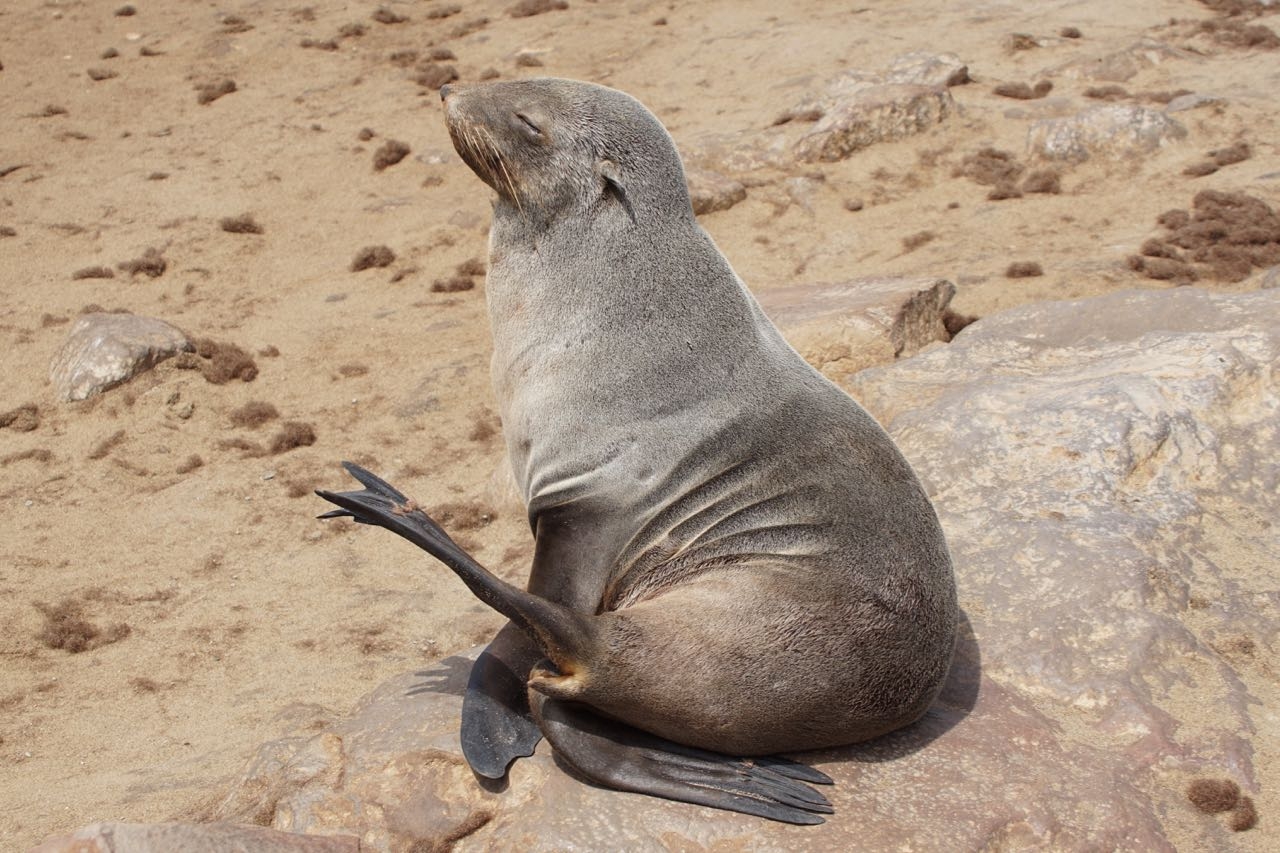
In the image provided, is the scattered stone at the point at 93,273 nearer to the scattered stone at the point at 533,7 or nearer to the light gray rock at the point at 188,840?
the scattered stone at the point at 533,7

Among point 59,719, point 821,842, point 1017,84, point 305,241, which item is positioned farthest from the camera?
point 1017,84

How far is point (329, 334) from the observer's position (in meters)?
9.41

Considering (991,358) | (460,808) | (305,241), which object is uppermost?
(460,808)

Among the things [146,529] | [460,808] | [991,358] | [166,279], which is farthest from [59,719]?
[166,279]

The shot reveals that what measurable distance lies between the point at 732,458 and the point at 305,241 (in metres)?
8.45

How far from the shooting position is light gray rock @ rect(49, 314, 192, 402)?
27.1ft

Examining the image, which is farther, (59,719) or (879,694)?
(59,719)

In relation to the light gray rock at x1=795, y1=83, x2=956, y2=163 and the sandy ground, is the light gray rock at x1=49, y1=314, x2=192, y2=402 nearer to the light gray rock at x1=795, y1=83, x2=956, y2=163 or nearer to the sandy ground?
the sandy ground

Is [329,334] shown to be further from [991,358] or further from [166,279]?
[991,358]

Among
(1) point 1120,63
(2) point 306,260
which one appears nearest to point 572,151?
(2) point 306,260

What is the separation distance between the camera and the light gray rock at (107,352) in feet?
27.1

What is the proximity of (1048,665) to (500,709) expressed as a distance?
177cm

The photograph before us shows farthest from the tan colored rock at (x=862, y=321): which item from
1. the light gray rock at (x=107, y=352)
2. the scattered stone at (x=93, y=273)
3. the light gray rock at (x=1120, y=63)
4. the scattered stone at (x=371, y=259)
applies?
the light gray rock at (x=1120, y=63)

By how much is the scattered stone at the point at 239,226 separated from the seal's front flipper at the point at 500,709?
843 centimetres
